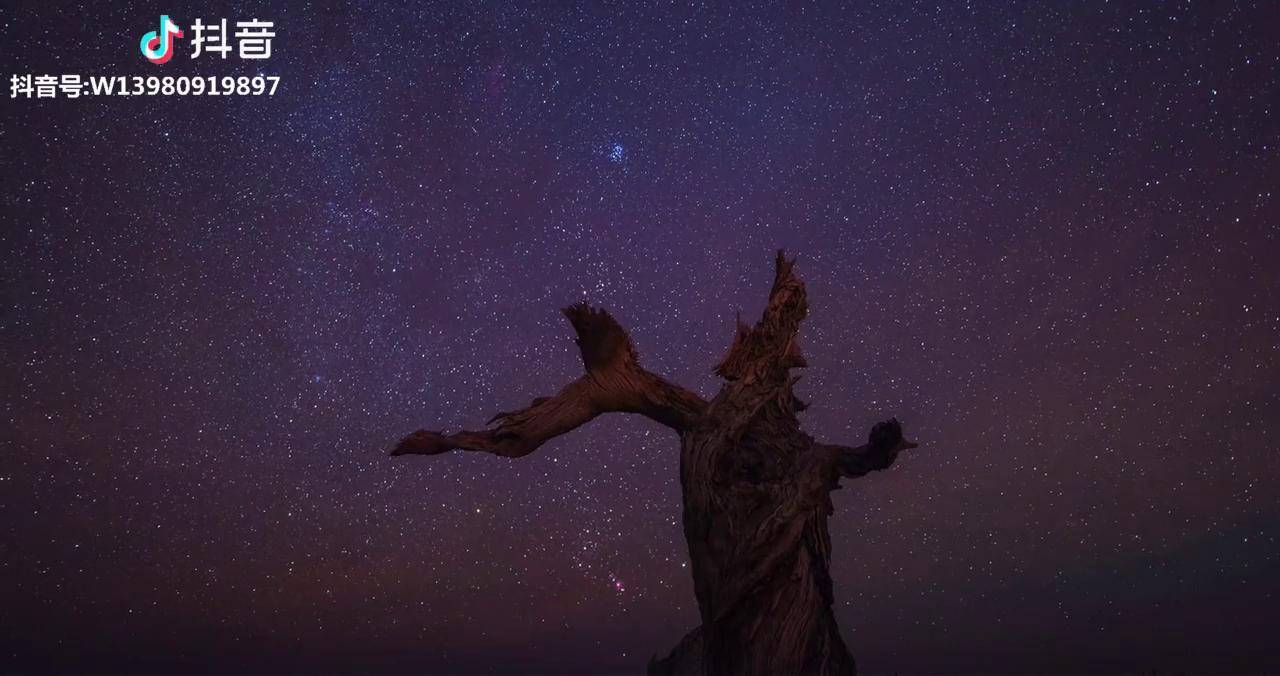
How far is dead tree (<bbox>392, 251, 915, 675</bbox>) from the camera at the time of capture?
33.6 ft

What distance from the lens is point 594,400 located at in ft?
37.1

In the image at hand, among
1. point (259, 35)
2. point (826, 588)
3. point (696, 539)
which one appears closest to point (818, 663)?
point (826, 588)

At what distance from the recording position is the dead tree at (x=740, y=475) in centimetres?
1023

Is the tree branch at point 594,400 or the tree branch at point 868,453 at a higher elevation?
the tree branch at point 594,400

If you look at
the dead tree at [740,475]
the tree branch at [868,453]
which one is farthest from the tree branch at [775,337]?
the tree branch at [868,453]

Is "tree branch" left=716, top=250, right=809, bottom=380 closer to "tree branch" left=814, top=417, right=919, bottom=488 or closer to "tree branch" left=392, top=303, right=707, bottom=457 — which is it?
"tree branch" left=392, top=303, right=707, bottom=457

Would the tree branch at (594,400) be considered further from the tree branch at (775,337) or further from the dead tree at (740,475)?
the tree branch at (775,337)

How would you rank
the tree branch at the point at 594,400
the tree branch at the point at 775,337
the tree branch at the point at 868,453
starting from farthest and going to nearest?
the tree branch at the point at 775,337 → the tree branch at the point at 594,400 → the tree branch at the point at 868,453

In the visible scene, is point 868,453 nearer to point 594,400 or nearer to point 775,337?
point 775,337

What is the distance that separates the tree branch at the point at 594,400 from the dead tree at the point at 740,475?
0.01m

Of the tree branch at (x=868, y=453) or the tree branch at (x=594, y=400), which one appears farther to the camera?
the tree branch at (x=594, y=400)

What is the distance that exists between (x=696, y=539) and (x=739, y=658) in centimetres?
126

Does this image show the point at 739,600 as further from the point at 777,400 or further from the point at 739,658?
the point at 777,400

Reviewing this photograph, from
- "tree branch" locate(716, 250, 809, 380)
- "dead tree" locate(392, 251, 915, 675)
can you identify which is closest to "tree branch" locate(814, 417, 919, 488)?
"dead tree" locate(392, 251, 915, 675)
